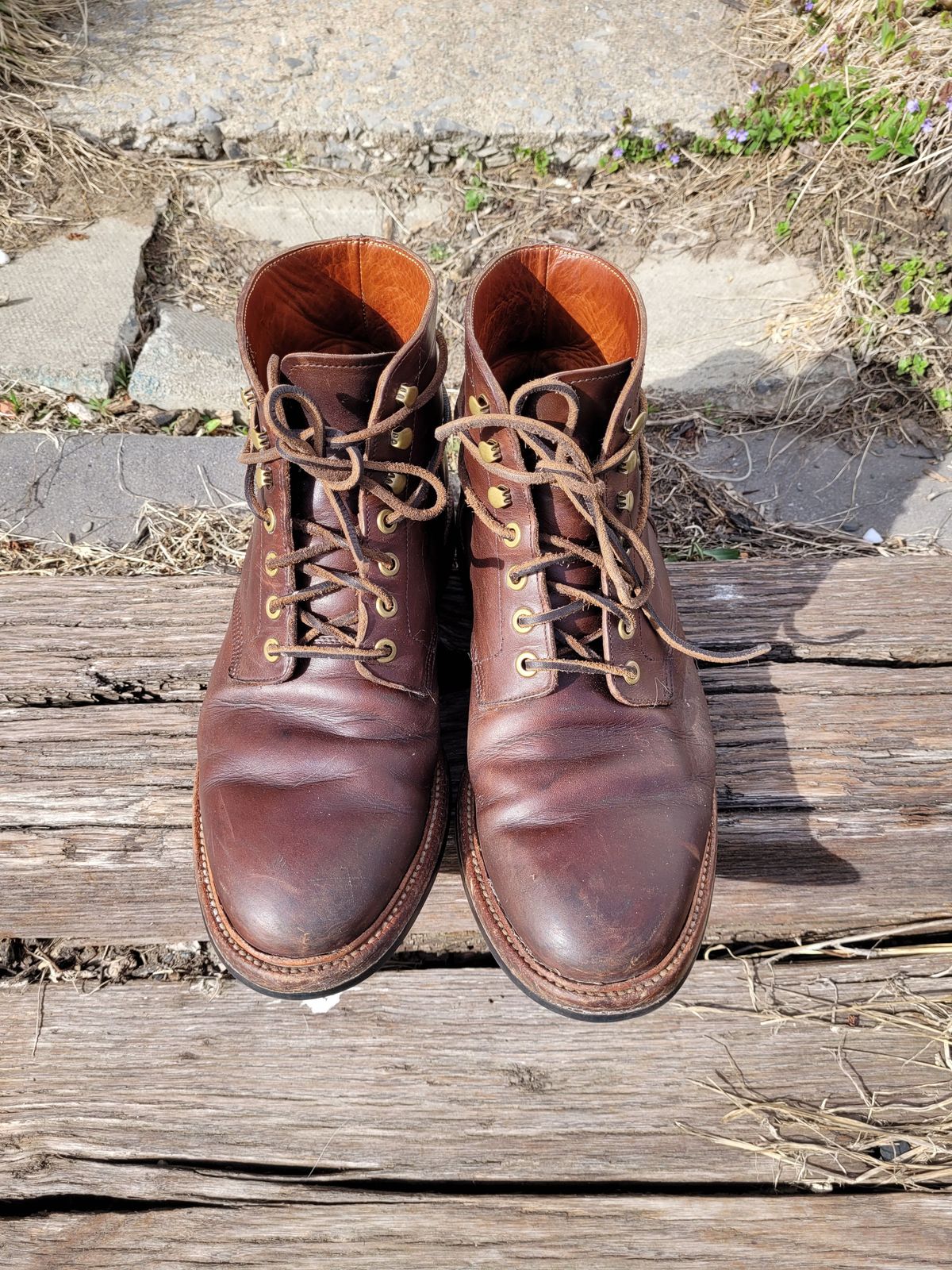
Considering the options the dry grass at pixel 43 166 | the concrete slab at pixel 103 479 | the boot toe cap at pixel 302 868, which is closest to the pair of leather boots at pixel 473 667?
the boot toe cap at pixel 302 868

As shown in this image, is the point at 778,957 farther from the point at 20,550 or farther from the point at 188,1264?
the point at 20,550

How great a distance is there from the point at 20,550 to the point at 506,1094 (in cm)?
230

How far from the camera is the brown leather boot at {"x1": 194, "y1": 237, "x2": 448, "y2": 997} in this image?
153 cm

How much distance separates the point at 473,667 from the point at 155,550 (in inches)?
60.4

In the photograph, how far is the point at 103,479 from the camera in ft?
9.94

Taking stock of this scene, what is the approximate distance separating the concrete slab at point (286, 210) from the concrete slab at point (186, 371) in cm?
89

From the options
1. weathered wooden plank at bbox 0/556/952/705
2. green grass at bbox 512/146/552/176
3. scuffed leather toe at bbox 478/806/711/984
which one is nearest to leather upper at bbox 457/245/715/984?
scuffed leather toe at bbox 478/806/711/984

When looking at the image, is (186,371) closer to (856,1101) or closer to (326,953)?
(326,953)

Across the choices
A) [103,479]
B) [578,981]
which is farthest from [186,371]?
[578,981]

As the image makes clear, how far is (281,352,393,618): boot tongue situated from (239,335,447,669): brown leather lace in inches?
0.5

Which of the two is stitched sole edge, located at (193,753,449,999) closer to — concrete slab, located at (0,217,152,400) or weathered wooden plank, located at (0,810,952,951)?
weathered wooden plank, located at (0,810,952,951)

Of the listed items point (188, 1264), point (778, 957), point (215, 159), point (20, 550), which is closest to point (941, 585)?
point (778, 957)

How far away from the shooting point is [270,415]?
1.63 meters

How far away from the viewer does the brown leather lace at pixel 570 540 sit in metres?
1.65
